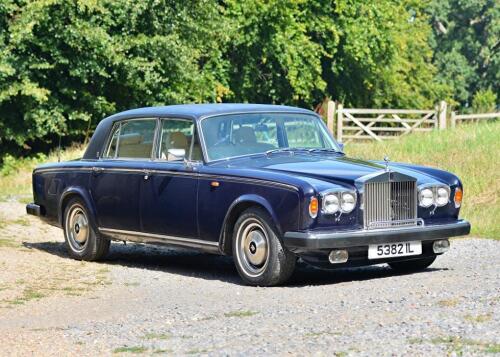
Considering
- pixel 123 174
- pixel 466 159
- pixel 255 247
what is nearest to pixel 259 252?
pixel 255 247

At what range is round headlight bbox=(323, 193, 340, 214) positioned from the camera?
37.7ft

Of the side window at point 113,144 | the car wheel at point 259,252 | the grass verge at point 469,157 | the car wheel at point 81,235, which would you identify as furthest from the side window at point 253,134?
the grass verge at point 469,157

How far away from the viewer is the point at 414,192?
12.2 m

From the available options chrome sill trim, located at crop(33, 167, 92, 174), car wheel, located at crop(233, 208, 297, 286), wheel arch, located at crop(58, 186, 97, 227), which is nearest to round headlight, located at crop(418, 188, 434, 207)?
car wheel, located at crop(233, 208, 297, 286)

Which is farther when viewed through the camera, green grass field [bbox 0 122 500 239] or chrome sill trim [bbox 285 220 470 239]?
green grass field [bbox 0 122 500 239]

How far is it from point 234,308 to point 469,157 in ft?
43.8

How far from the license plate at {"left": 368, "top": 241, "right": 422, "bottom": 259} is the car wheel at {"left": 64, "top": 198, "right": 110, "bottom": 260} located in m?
3.86

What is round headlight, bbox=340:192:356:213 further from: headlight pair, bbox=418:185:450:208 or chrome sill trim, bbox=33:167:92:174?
chrome sill trim, bbox=33:167:92:174

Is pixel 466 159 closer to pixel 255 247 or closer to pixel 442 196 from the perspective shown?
pixel 442 196

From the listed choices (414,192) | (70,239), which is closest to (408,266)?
(414,192)

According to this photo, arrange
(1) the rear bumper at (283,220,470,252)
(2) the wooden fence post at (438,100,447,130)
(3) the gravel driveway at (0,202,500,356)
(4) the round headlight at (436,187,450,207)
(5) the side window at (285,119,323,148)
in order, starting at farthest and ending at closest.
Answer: (2) the wooden fence post at (438,100,447,130)
(5) the side window at (285,119,323,148)
(4) the round headlight at (436,187,450,207)
(1) the rear bumper at (283,220,470,252)
(3) the gravel driveway at (0,202,500,356)

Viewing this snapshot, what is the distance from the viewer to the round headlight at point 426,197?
12266 mm

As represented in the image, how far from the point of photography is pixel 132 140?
1412 centimetres

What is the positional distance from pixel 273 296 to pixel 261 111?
2.74 m
